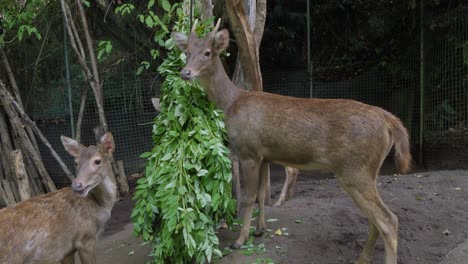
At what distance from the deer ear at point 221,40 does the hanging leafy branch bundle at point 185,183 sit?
479mm

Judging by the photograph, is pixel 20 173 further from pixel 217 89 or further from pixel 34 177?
pixel 217 89

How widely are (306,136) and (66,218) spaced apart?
7.91 ft

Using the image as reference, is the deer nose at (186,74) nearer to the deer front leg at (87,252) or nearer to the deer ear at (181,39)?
the deer ear at (181,39)

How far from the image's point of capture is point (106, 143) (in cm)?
502

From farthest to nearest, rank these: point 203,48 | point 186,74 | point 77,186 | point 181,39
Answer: point 181,39, point 203,48, point 186,74, point 77,186

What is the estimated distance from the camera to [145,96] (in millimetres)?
9914

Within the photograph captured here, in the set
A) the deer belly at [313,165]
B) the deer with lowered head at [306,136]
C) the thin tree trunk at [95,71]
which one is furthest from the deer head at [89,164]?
the thin tree trunk at [95,71]

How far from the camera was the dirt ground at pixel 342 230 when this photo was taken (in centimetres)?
498

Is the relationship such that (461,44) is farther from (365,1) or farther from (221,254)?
(221,254)

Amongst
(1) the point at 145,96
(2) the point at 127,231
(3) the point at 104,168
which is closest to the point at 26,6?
(1) the point at 145,96

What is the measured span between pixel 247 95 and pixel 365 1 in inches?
300

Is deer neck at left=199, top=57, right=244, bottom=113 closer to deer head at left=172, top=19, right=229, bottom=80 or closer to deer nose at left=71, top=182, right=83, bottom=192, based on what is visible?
deer head at left=172, top=19, right=229, bottom=80

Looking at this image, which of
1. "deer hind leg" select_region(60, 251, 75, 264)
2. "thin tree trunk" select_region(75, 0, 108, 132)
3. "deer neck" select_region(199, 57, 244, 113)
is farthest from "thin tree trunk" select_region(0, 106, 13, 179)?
"deer neck" select_region(199, 57, 244, 113)

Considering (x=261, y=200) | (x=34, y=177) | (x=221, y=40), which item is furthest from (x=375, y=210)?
(x=34, y=177)
